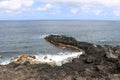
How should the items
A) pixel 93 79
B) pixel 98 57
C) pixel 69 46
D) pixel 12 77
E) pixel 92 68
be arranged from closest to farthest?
1. pixel 93 79
2. pixel 12 77
3. pixel 92 68
4. pixel 98 57
5. pixel 69 46

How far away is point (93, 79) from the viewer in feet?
92.4

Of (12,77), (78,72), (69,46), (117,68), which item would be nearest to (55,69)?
(78,72)

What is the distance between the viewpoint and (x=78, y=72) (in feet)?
101

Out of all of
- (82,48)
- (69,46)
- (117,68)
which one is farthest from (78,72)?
(69,46)

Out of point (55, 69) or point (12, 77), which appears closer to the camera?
point (12, 77)

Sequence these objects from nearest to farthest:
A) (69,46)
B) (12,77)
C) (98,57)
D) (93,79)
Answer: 1. (93,79)
2. (12,77)
3. (98,57)
4. (69,46)

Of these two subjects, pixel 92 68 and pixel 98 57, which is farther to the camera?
pixel 98 57

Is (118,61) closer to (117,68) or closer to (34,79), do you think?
(117,68)

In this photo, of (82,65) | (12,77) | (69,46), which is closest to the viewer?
(12,77)

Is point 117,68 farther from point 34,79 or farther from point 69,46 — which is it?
point 69,46

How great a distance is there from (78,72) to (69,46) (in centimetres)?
3628

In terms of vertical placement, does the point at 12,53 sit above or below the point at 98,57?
below

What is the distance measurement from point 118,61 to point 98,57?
14.5 ft

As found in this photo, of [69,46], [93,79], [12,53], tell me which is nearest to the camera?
[93,79]
